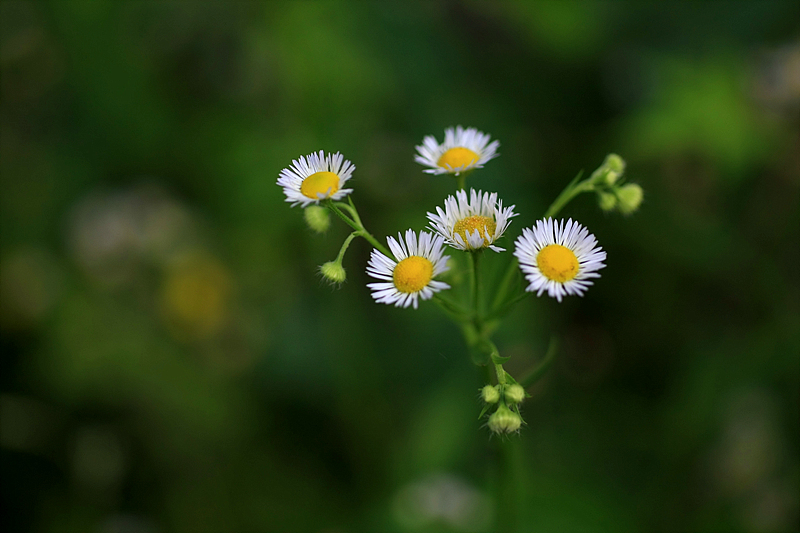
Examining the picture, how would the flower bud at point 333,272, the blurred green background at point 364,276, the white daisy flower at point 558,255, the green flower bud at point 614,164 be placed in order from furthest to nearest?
the blurred green background at point 364,276 → the green flower bud at point 614,164 → the flower bud at point 333,272 → the white daisy flower at point 558,255

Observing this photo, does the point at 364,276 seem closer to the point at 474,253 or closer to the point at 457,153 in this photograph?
the point at 457,153

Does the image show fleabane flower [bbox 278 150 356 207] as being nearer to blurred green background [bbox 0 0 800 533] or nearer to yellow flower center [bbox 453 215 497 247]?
yellow flower center [bbox 453 215 497 247]

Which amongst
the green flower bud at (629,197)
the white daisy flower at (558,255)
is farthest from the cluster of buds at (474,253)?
the green flower bud at (629,197)

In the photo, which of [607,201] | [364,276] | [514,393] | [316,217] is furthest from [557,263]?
[364,276]

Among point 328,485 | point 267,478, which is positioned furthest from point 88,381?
point 328,485

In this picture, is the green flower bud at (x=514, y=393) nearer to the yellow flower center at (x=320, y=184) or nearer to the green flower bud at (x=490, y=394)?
the green flower bud at (x=490, y=394)
